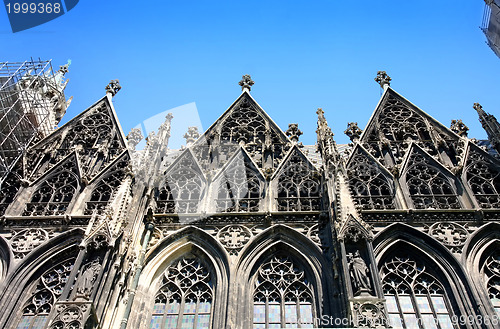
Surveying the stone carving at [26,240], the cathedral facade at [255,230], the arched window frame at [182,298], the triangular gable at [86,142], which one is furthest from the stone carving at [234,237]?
the triangular gable at [86,142]

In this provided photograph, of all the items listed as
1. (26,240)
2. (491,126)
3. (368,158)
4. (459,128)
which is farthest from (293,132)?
(26,240)

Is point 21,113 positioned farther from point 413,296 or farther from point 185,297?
point 413,296

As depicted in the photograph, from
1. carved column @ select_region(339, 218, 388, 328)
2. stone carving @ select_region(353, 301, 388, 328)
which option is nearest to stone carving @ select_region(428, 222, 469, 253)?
carved column @ select_region(339, 218, 388, 328)

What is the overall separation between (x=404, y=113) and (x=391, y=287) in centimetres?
931

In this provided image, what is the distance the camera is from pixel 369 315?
11.0 m

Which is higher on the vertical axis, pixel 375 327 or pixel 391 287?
pixel 391 287

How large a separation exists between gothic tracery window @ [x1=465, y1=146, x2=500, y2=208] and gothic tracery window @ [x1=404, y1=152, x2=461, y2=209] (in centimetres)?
74

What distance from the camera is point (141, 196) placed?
15.5 metres

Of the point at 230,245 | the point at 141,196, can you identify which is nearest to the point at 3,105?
the point at 141,196

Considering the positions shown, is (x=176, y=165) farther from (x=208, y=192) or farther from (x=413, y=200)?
(x=413, y=200)

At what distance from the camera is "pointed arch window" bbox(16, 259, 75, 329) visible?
13.4 m

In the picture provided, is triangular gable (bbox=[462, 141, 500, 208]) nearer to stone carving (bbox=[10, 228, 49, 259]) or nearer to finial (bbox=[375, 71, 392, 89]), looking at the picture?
finial (bbox=[375, 71, 392, 89])

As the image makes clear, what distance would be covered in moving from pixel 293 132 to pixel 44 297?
34.8 ft

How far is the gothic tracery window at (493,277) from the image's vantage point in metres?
13.5
